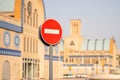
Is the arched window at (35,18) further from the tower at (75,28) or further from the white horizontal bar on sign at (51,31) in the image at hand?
the tower at (75,28)

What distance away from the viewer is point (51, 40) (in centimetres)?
749

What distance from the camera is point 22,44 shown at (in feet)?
156

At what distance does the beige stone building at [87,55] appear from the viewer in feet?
337

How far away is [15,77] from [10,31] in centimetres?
619

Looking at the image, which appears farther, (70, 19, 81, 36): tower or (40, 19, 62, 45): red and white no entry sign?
(70, 19, 81, 36): tower

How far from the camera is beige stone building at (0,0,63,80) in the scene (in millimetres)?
41406

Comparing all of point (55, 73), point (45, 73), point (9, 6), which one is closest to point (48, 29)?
point (9, 6)

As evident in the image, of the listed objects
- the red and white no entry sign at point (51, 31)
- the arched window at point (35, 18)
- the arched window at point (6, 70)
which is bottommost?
Answer: the arched window at point (6, 70)

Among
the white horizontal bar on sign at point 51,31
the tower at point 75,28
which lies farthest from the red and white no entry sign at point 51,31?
the tower at point 75,28

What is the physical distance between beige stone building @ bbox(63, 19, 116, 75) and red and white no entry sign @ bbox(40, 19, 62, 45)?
298 ft

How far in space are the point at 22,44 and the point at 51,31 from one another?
4017 cm

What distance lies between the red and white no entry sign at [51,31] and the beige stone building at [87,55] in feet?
298

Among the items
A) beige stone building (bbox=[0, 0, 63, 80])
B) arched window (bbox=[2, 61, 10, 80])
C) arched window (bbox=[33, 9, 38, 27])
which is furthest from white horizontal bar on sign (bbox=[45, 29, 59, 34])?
arched window (bbox=[33, 9, 38, 27])

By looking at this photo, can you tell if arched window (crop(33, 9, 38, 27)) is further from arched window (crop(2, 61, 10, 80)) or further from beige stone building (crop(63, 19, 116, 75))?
beige stone building (crop(63, 19, 116, 75))
